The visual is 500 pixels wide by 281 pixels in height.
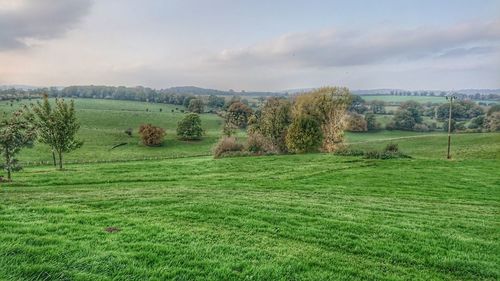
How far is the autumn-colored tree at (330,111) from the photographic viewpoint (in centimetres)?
5662

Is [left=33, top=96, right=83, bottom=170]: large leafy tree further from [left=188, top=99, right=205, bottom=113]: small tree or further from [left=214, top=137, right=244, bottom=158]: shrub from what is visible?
[left=188, top=99, right=205, bottom=113]: small tree

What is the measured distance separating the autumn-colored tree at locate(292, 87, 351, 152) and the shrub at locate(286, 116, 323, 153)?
2235mm

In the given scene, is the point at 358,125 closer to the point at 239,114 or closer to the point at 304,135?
the point at 239,114

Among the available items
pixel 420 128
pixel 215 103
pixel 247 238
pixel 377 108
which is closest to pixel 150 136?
pixel 215 103

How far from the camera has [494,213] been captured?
15.4 m

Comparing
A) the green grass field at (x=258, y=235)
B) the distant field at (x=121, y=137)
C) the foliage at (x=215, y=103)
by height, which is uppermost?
the foliage at (x=215, y=103)

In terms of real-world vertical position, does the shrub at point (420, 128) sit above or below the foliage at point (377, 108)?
below

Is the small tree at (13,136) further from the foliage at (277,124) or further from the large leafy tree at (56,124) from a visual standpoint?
the foliage at (277,124)

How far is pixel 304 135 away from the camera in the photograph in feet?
174

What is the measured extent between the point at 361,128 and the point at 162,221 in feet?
313

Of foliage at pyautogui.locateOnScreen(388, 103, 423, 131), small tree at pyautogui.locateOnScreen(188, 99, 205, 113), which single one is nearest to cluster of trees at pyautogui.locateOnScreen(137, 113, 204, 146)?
small tree at pyautogui.locateOnScreen(188, 99, 205, 113)

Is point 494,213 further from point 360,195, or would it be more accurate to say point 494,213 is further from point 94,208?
point 94,208

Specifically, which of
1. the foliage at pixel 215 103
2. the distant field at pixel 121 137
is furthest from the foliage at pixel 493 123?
the foliage at pixel 215 103

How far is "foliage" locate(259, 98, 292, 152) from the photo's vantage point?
57.2 metres
